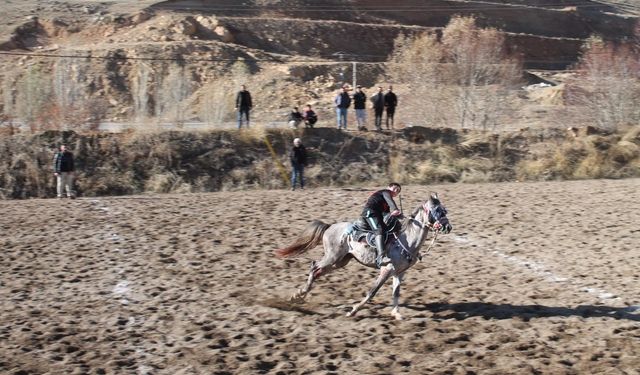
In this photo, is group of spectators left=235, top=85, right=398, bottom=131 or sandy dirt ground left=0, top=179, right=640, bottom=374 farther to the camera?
group of spectators left=235, top=85, right=398, bottom=131

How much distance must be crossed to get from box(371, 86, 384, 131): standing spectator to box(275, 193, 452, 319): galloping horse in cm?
1805

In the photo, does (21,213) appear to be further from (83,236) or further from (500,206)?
(500,206)

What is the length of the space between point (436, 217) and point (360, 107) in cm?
1949

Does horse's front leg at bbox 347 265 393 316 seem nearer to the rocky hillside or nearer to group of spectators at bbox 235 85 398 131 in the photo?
group of spectators at bbox 235 85 398 131

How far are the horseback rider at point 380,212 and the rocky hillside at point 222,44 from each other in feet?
66.6

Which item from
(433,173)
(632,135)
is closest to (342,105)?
(433,173)

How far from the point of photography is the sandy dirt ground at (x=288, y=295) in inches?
403

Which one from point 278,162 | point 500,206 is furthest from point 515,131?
point 500,206

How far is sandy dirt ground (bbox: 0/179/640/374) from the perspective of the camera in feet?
33.6

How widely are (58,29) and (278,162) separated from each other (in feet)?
97.4

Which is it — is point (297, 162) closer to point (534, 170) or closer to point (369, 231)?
point (534, 170)

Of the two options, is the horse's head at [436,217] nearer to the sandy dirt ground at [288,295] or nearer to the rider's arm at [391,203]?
the rider's arm at [391,203]

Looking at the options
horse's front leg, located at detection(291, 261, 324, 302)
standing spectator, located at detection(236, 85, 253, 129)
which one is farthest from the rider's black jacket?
standing spectator, located at detection(236, 85, 253, 129)

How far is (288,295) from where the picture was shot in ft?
43.8
